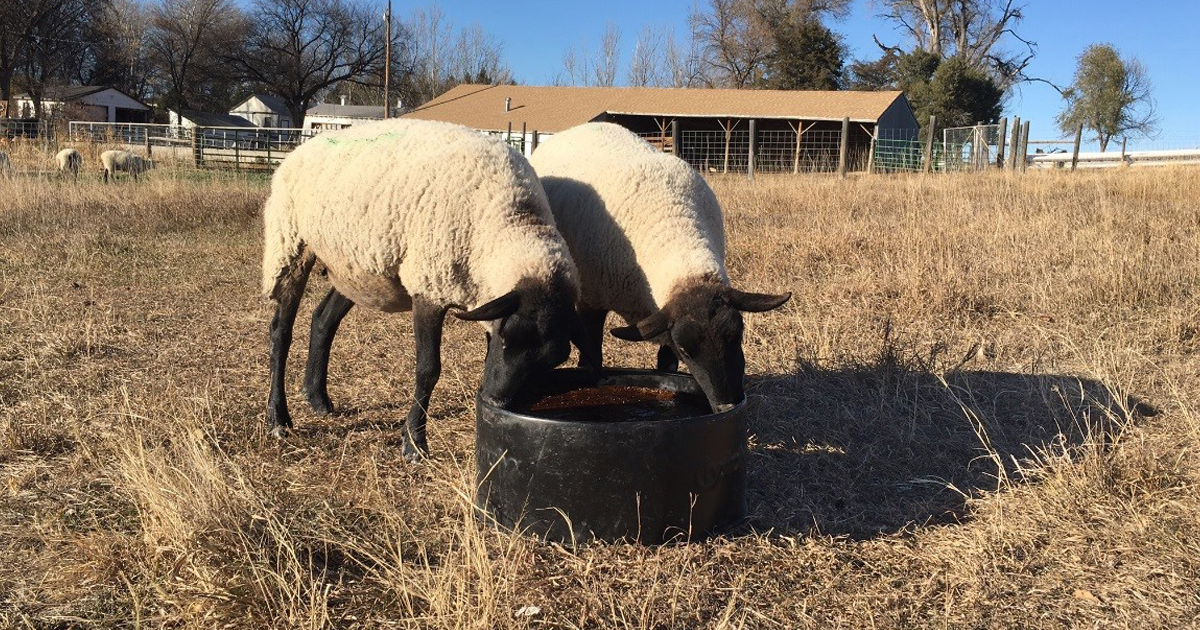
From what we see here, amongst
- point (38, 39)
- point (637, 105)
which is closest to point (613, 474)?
point (637, 105)

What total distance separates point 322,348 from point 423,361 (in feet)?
4.09

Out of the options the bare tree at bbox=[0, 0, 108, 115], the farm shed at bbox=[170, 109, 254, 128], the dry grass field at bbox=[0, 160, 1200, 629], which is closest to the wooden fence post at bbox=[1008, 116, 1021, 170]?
the dry grass field at bbox=[0, 160, 1200, 629]

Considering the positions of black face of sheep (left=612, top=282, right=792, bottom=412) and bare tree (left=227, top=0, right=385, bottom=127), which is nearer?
black face of sheep (left=612, top=282, right=792, bottom=412)

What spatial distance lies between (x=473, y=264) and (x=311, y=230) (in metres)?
1.07

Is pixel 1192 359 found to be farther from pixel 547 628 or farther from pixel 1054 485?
pixel 547 628

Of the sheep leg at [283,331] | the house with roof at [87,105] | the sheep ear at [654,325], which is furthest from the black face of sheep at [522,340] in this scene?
the house with roof at [87,105]

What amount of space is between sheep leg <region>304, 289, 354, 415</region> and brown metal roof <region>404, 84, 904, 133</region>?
28702mm

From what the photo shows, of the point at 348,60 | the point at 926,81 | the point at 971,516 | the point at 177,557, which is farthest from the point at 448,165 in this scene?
the point at 348,60

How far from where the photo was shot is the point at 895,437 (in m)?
4.30

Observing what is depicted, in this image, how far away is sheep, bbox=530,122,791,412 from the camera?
12.0ft

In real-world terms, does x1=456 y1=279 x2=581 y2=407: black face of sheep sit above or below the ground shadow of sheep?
above

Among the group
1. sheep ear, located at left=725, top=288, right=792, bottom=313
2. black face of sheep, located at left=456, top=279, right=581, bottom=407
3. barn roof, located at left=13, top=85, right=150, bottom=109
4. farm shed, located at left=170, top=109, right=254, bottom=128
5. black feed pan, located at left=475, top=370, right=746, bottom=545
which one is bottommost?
black feed pan, located at left=475, top=370, right=746, bottom=545

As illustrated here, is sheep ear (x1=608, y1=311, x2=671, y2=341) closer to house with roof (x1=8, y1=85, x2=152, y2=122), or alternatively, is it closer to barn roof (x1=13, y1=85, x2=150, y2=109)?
house with roof (x1=8, y1=85, x2=152, y2=122)

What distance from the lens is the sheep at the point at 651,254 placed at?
144 inches
